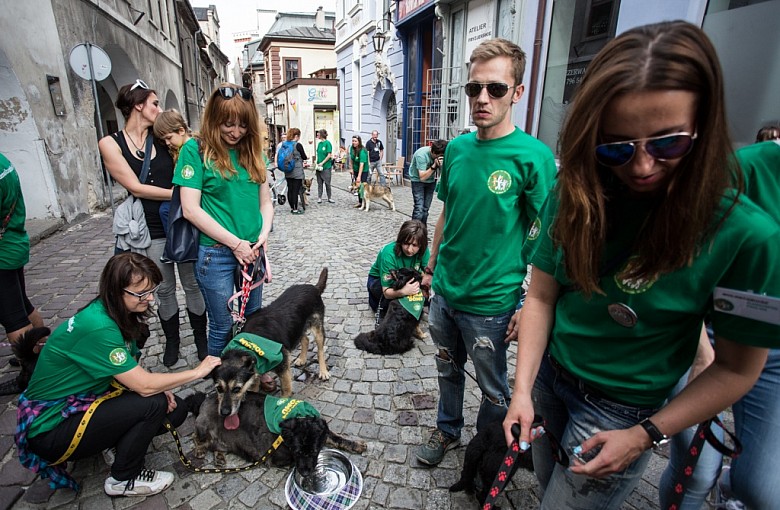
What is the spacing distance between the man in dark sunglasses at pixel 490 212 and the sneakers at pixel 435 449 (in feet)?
1.45

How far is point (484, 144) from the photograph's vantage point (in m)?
2.11

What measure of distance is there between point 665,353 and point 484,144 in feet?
4.31

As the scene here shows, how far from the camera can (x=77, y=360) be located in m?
2.26

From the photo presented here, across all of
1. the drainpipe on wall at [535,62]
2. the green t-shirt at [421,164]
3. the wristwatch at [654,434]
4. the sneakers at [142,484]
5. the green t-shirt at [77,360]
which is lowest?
the sneakers at [142,484]

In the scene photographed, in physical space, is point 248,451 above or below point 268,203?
below

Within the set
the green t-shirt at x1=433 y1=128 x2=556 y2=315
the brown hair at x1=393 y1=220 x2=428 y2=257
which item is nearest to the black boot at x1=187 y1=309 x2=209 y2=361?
the brown hair at x1=393 y1=220 x2=428 y2=257

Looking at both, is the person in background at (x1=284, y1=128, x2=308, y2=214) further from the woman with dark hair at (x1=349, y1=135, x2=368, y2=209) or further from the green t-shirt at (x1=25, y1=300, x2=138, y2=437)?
the green t-shirt at (x1=25, y1=300, x2=138, y2=437)

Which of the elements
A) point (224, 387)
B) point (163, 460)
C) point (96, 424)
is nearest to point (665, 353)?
point (224, 387)

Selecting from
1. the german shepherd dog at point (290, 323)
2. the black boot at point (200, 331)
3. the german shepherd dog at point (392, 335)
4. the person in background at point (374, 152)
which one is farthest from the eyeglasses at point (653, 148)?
the person in background at point (374, 152)

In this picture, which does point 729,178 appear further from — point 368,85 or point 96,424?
point 368,85

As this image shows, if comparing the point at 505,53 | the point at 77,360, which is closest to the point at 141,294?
the point at 77,360

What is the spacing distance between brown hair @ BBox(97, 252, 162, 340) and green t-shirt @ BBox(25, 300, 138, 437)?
0.18 feet

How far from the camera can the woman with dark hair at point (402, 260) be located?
4379 mm

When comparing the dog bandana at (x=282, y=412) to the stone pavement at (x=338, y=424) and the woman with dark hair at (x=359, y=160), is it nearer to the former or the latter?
the stone pavement at (x=338, y=424)
